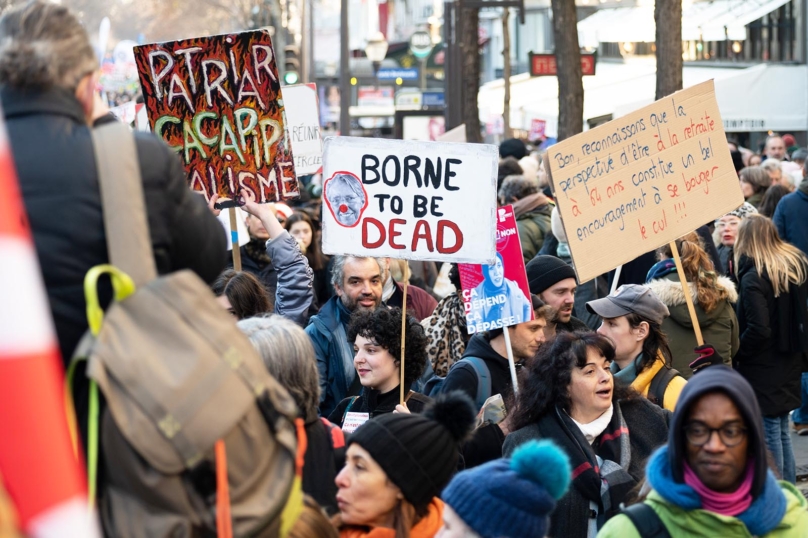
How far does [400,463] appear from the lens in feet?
12.0

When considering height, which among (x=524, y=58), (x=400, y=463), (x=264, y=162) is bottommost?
(x=524, y=58)

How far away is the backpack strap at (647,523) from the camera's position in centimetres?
334

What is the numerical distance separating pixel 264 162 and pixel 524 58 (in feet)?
168

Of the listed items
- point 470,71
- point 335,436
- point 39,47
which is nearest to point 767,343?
point 335,436

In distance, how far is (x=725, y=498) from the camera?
3.33 metres

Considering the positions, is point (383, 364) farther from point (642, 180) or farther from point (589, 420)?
point (642, 180)

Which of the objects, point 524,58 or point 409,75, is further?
point 524,58

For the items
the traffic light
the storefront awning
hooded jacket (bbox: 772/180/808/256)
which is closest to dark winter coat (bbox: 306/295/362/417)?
hooded jacket (bbox: 772/180/808/256)

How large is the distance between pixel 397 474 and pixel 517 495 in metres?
0.48

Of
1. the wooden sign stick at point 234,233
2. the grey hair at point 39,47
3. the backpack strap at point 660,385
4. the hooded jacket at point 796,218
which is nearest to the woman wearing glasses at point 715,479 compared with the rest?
the grey hair at point 39,47

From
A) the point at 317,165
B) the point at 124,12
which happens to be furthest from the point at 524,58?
the point at 124,12

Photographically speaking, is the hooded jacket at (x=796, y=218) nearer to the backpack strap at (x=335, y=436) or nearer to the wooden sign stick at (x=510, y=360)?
the wooden sign stick at (x=510, y=360)

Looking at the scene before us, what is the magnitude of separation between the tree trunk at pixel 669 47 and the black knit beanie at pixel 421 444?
39.7ft

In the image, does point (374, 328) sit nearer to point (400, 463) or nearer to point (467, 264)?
point (467, 264)
